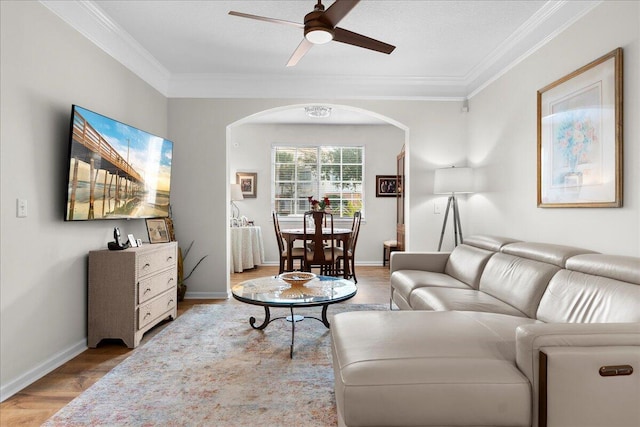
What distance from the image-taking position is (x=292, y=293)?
9.26 ft

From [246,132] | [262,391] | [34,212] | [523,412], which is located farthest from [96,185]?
[246,132]

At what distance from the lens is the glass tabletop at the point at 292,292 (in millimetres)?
2598

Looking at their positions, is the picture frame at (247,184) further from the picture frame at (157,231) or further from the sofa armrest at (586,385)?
the sofa armrest at (586,385)

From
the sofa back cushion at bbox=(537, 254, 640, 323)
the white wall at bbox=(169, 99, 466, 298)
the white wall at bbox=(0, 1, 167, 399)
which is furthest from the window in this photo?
the sofa back cushion at bbox=(537, 254, 640, 323)

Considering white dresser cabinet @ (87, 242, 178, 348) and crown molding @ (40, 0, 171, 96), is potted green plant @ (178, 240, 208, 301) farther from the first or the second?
crown molding @ (40, 0, 171, 96)

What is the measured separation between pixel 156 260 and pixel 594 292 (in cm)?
317

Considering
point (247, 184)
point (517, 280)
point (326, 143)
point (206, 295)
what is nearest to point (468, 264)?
point (517, 280)

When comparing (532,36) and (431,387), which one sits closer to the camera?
(431,387)

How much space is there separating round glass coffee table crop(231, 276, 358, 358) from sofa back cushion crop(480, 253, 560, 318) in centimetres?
104

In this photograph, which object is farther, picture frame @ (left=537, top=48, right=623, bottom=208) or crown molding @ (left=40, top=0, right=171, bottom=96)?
crown molding @ (left=40, top=0, right=171, bottom=96)

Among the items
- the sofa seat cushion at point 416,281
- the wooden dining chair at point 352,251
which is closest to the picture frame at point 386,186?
the wooden dining chair at point 352,251

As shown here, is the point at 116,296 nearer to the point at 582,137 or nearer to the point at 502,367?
the point at 502,367

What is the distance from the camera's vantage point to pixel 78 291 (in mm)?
2797

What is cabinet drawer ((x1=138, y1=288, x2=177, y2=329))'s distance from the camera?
9.71 ft
